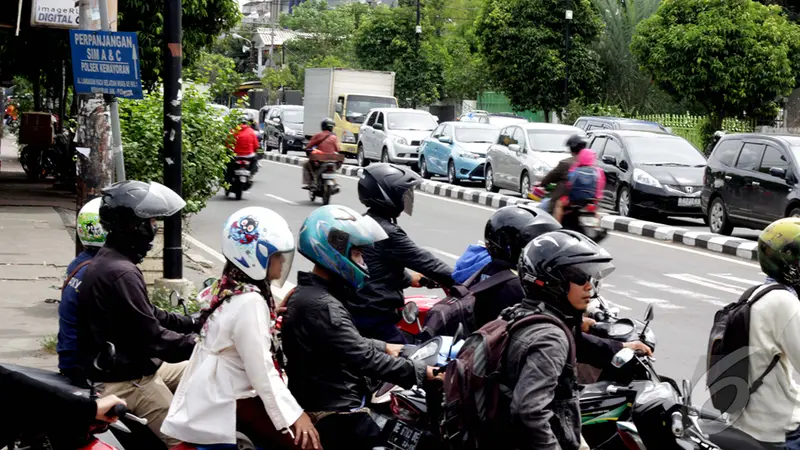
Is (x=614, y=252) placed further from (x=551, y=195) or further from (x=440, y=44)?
(x=440, y=44)

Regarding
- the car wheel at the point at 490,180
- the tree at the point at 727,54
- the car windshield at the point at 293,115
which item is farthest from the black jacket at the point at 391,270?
the car windshield at the point at 293,115

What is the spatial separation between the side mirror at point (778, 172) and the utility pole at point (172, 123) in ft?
33.1

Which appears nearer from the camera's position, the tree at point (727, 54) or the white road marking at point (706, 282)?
the white road marking at point (706, 282)

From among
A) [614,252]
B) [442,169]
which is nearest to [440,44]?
[442,169]

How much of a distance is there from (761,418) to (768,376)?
15 centimetres

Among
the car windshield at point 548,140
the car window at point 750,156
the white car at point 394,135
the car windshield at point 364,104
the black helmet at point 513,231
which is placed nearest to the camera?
the black helmet at point 513,231

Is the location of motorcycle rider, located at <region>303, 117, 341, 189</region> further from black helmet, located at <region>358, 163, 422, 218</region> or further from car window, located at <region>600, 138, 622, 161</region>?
black helmet, located at <region>358, 163, 422, 218</region>

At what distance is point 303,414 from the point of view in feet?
13.1

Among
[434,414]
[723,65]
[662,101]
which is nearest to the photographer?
[434,414]

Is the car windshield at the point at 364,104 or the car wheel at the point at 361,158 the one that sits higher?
the car windshield at the point at 364,104

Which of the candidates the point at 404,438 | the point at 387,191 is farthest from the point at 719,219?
the point at 404,438

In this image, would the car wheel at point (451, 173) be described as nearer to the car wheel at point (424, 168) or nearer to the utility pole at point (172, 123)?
the car wheel at point (424, 168)

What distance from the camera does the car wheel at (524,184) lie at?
21.9m

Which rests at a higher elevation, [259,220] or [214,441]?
[259,220]
